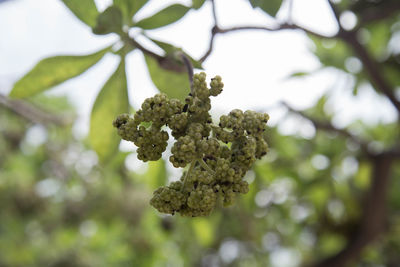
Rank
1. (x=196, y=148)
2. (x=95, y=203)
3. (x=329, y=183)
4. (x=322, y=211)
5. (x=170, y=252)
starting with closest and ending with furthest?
(x=196, y=148), (x=329, y=183), (x=322, y=211), (x=95, y=203), (x=170, y=252)

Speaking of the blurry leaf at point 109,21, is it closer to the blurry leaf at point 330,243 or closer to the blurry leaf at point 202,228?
the blurry leaf at point 202,228

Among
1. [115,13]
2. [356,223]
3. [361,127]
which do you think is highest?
[115,13]

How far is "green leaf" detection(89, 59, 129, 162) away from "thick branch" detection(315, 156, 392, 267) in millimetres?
1609

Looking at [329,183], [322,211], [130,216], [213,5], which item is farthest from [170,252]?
[213,5]

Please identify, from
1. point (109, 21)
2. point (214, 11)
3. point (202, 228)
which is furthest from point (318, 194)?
point (109, 21)

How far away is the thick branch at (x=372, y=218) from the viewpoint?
89.4 inches

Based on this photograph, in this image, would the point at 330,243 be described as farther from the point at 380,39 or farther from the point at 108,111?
the point at 108,111

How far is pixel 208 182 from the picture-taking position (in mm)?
729

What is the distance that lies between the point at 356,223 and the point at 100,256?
2333mm

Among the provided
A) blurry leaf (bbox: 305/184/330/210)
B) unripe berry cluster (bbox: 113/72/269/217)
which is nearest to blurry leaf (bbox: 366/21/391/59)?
blurry leaf (bbox: 305/184/330/210)

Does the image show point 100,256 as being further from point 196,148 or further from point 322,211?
point 196,148

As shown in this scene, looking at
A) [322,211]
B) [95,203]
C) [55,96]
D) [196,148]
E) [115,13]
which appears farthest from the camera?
[55,96]

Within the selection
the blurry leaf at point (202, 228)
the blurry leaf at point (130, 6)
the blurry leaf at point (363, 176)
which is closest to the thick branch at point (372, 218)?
the blurry leaf at point (363, 176)

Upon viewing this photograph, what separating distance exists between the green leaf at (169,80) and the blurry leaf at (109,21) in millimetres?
116
